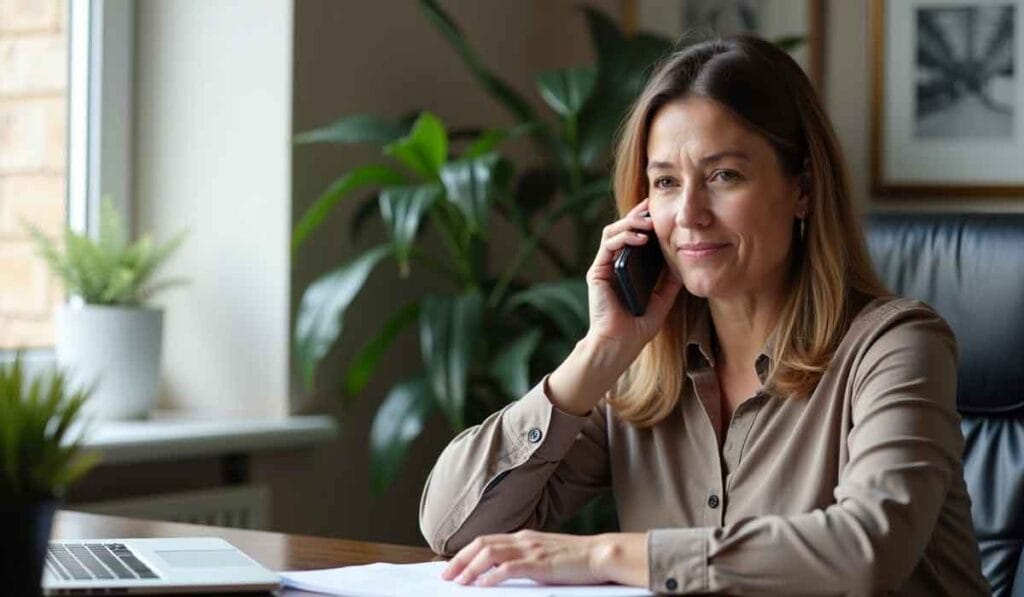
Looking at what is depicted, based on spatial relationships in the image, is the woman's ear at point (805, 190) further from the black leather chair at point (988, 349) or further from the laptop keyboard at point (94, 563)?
the laptop keyboard at point (94, 563)

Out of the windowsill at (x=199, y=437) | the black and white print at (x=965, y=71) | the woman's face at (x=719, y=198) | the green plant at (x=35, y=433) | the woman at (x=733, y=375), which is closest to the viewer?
the green plant at (x=35, y=433)

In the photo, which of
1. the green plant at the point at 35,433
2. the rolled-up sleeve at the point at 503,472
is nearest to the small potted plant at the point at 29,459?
the green plant at the point at 35,433

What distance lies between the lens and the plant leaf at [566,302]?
2.66 metres

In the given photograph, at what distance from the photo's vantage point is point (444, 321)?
266 cm

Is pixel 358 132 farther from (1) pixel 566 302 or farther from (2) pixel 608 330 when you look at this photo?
(2) pixel 608 330

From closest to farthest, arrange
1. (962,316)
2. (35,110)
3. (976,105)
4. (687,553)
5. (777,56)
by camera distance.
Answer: (687,553), (777,56), (962,316), (35,110), (976,105)

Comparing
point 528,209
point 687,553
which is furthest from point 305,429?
point 687,553

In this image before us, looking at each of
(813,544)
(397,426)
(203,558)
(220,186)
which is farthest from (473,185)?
(813,544)

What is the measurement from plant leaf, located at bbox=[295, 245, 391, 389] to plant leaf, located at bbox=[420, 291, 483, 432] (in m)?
0.13

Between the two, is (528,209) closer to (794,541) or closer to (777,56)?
(777,56)

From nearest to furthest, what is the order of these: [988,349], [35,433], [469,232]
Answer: [35,433] → [988,349] → [469,232]

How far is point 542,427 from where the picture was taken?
5.84 feet

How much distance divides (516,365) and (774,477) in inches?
40.0

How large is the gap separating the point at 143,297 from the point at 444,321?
0.58m
